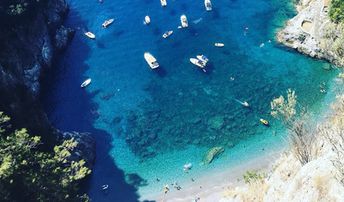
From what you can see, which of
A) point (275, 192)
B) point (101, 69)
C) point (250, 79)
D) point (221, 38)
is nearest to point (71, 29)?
point (101, 69)

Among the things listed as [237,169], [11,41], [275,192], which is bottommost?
[237,169]

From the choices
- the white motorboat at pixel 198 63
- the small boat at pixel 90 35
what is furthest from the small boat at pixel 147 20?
the white motorboat at pixel 198 63

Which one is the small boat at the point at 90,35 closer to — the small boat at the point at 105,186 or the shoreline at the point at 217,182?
the small boat at the point at 105,186

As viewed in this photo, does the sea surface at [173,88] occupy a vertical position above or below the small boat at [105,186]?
above

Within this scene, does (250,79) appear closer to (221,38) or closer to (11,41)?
(221,38)

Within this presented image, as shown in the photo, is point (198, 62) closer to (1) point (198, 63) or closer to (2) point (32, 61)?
(1) point (198, 63)

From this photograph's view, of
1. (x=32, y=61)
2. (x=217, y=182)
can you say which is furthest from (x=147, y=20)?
(x=217, y=182)

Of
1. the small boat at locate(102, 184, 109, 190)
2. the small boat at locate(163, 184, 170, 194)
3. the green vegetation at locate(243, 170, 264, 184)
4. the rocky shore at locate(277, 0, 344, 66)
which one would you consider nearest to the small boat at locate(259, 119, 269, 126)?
the green vegetation at locate(243, 170, 264, 184)
